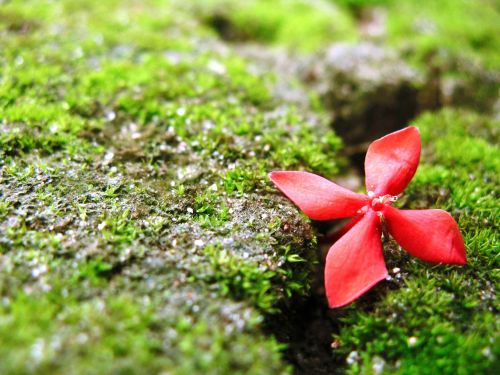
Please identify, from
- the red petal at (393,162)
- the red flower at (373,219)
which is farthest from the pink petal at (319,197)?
the red petal at (393,162)

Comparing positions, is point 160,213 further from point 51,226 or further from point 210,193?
point 51,226

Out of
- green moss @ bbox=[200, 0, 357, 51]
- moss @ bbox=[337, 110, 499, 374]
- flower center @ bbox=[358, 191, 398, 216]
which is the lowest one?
moss @ bbox=[337, 110, 499, 374]

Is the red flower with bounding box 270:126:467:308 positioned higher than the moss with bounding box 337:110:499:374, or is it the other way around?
the red flower with bounding box 270:126:467:308

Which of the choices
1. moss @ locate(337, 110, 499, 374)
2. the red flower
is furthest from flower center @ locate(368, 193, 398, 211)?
moss @ locate(337, 110, 499, 374)

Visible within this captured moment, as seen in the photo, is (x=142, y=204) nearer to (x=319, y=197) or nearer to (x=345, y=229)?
(x=319, y=197)

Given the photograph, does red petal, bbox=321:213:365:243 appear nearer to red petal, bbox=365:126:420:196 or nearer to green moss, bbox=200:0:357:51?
red petal, bbox=365:126:420:196

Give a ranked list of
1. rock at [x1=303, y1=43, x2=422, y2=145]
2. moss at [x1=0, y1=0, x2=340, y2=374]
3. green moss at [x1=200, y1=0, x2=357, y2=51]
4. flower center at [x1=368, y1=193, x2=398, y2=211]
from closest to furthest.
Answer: moss at [x1=0, y1=0, x2=340, y2=374], flower center at [x1=368, y1=193, x2=398, y2=211], rock at [x1=303, y1=43, x2=422, y2=145], green moss at [x1=200, y1=0, x2=357, y2=51]

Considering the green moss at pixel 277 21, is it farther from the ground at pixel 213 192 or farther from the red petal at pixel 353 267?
the red petal at pixel 353 267
